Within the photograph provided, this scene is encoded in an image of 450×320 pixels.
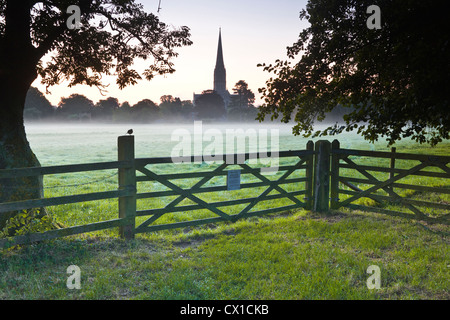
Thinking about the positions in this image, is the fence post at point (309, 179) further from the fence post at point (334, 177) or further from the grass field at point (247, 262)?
the grass field at point (247, 262)

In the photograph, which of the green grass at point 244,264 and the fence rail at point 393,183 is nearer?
the green grass at point 244,264

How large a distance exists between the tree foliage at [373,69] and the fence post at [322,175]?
960 mm

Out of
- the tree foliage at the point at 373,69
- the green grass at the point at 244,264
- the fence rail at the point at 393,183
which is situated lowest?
the green grass at the point at 244,264

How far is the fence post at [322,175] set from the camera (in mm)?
9047

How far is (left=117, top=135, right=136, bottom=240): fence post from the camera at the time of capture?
259 inches

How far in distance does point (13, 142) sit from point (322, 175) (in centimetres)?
729

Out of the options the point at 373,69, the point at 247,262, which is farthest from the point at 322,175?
the point at 247,262

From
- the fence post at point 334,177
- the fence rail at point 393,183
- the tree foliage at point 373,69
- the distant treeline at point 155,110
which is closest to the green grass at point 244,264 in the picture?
the fence rail at point 393,183

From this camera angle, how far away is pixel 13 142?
6824 millimetres

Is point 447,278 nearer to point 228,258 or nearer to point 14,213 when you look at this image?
point 228,258

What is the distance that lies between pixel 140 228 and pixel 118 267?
144 cm

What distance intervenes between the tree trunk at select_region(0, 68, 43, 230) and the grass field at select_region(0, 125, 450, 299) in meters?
1.46
